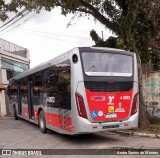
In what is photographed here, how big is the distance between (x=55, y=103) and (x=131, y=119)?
2.86 m

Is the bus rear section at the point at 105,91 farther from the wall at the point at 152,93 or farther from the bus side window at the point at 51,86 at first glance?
the wall at the point at 152,93

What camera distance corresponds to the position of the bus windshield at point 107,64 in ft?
34.0

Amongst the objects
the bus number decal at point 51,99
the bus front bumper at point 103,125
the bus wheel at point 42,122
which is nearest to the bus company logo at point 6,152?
the bus front bumper at point 103,125

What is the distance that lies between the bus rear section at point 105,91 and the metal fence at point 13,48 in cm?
2278

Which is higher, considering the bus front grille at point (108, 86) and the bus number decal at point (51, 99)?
the bus front grille at point (108, 86)

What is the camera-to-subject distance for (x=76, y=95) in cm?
1012

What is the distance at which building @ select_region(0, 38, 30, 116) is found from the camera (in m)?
30.5

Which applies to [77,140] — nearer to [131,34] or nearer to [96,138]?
[96,138]

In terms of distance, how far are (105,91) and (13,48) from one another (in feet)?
87.0

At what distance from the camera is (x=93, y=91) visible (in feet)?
33.9

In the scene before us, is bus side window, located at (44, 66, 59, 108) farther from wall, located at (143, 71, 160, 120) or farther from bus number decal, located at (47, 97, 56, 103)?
wall, located at (143, 71, 160, 120)

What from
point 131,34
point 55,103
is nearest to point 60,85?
point 55,103

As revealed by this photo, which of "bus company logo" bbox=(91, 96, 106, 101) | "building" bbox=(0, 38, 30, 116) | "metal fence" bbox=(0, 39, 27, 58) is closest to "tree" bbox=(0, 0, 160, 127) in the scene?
"bus company logo" bbox=(91, 96, 106, 101)

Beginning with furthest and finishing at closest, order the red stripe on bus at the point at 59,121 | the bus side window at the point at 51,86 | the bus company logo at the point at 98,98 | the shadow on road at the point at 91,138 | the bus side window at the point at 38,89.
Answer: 1. the bus side window at the point at 38,89
2. the bus side window at the point at 51,86
3. the shadow on road at the point at 91,138
4. the red stripe on bus at the point at 59,121
5. the bus company logo at the point at 98,98
